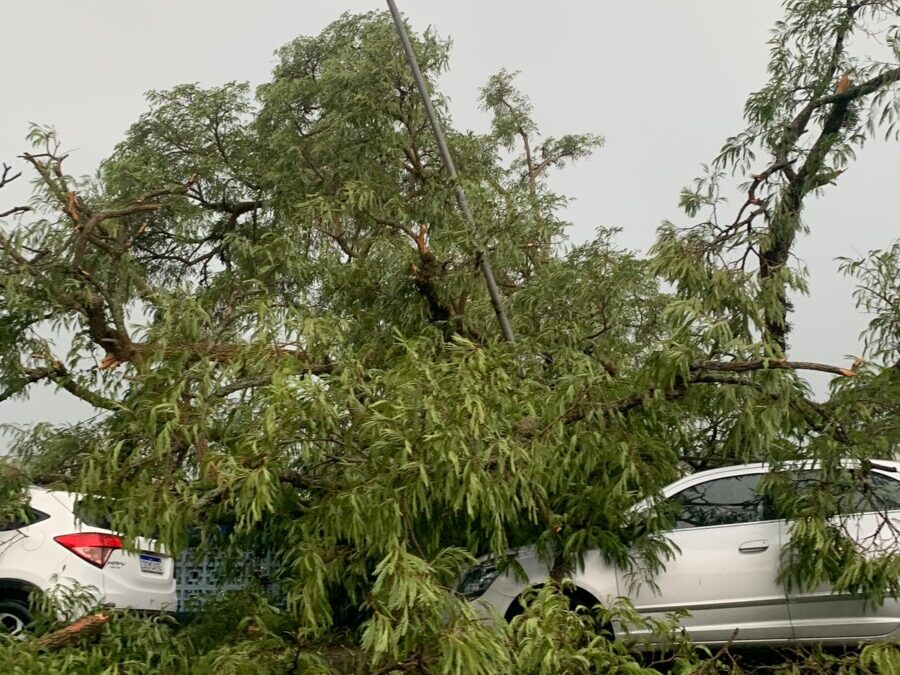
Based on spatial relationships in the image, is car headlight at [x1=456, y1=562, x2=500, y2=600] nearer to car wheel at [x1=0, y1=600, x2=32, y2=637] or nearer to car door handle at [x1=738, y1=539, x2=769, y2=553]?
car door handle at [x1=738, y1=539, x2=769, y2=553]

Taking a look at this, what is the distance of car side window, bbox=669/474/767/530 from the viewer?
496cm

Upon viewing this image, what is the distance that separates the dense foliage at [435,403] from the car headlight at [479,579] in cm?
26

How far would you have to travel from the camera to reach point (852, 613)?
459 centimetres

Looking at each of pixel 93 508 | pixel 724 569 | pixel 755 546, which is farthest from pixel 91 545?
pixel 755 546

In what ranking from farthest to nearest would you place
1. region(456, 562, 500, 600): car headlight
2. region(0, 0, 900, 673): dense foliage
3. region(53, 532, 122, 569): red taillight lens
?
region(53, 532, 122, 569): red taillight lens
region(456, 562, 500, 600): car headlight
region(0, 0, 900, 673): dense foliage

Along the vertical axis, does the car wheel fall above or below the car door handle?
below

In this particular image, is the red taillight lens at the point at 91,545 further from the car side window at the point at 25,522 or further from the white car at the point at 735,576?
the white car at the point at 735,576

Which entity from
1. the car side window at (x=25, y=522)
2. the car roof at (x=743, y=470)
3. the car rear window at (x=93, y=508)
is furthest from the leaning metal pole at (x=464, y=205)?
the car side window at (x=25, y=522)

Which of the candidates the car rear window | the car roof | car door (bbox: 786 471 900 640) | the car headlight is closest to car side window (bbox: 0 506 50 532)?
the car rear window

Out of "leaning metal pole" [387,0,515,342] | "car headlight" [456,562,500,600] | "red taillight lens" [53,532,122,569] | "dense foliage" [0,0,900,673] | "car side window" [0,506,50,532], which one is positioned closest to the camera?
"dense foliage" [0,0,900,673]

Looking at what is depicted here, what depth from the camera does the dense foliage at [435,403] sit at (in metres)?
4.04

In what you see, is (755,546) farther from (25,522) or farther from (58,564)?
(25,522)

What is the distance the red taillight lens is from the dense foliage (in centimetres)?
99

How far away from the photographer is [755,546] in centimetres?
483
